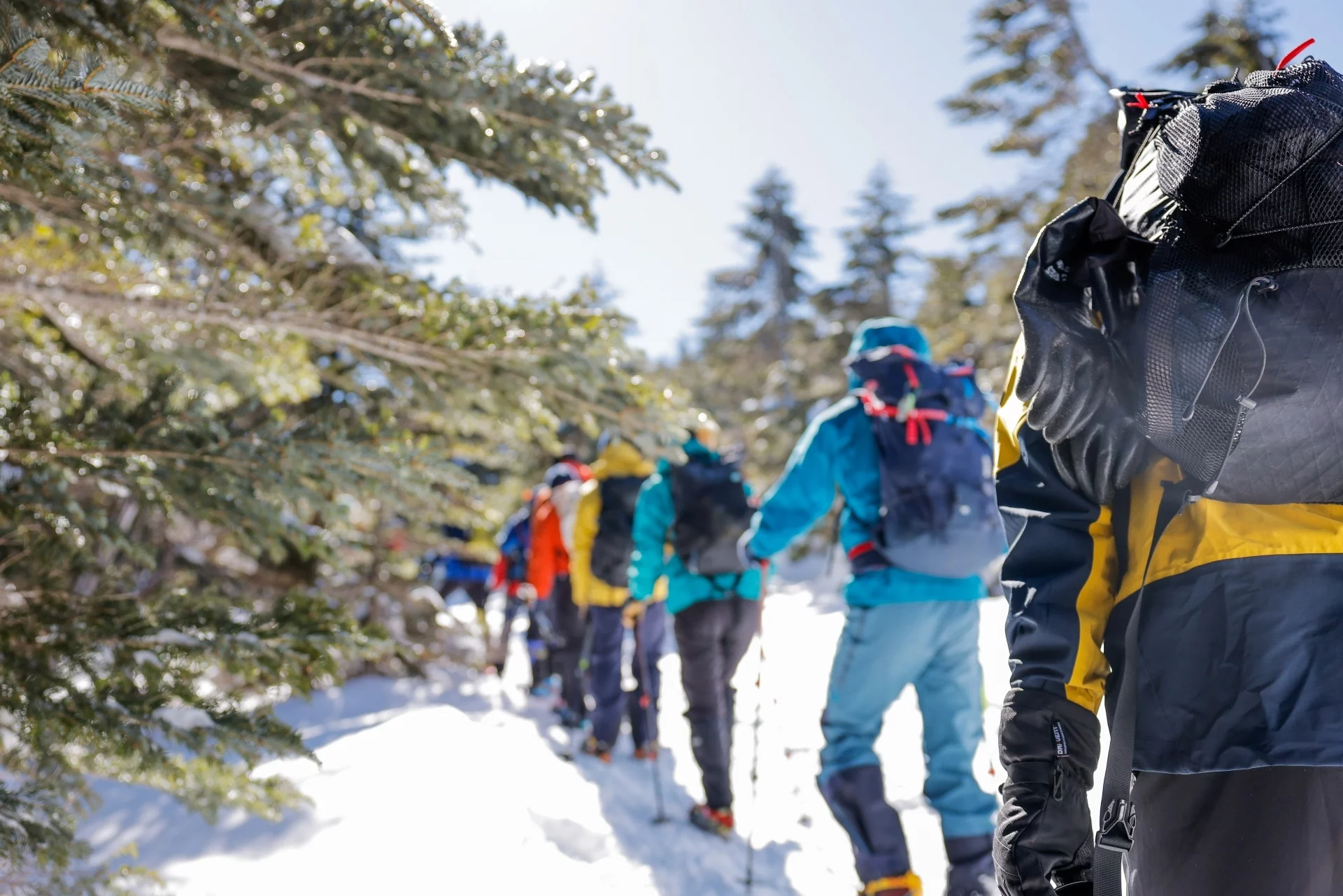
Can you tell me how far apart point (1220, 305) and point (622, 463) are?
5.91 metres

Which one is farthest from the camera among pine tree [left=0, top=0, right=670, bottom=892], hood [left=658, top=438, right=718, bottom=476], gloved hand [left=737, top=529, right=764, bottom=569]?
hood [left=658, top=438, right=718, bottom=476]

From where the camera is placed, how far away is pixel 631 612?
7.09 metres

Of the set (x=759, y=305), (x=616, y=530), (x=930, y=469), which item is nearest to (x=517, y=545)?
(x=616, y=530)

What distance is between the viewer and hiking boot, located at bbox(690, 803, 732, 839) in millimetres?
5211

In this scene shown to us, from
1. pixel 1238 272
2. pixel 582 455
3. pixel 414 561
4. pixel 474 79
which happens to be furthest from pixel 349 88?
pixel 582 455

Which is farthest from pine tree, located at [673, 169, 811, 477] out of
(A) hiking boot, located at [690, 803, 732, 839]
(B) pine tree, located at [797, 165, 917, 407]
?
(A) hiking boot, located at [690, 803, 732, 839]

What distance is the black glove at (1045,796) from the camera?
1636 mm

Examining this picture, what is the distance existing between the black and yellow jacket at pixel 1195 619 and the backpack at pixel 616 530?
538 centimetres

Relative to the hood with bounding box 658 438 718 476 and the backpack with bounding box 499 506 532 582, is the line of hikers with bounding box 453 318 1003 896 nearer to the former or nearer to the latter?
the hood with bounding box 658 438 718 476

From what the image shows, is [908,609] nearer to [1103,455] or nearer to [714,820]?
[1103,455]

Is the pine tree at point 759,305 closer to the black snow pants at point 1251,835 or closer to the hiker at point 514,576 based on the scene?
the hiker at point 514,576

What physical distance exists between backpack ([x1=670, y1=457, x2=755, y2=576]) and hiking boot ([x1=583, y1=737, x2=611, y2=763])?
2.51m

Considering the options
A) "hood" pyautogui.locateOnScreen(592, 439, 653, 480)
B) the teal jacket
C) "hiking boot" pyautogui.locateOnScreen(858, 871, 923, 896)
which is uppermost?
"hood" pyautogui.locateOnScreen(592, 439, 653, 480)

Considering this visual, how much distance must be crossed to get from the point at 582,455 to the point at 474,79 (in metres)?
14.2
